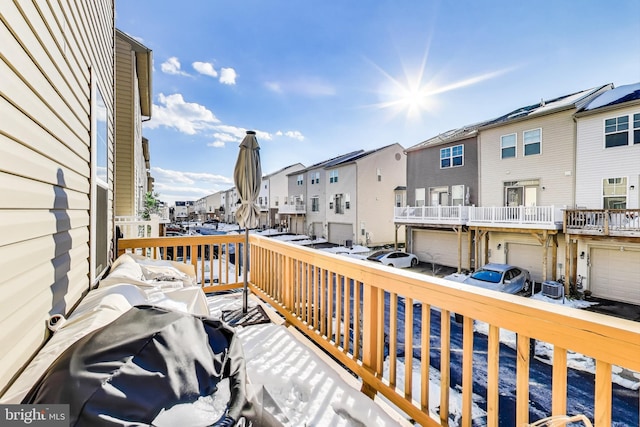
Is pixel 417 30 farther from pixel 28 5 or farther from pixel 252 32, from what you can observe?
pixel 28 5

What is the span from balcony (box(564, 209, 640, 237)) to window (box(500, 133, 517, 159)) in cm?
326

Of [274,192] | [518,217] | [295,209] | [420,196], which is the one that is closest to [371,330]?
[518,217]

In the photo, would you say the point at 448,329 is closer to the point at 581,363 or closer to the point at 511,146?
the point at 581,363

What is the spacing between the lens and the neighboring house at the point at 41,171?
110cm

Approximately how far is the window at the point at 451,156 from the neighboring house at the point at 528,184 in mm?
925

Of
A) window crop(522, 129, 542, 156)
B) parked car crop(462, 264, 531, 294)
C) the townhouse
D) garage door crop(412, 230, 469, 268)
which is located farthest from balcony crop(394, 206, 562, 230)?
the townhouse

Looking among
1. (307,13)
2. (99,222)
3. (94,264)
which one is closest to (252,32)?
(307,13)

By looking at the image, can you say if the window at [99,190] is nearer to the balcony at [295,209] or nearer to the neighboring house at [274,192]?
the balcony at [295,209]

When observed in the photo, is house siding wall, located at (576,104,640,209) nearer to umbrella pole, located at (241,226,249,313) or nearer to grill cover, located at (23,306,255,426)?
umbrella pole, located at (241,226,249,313)

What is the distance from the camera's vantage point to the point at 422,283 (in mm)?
1643

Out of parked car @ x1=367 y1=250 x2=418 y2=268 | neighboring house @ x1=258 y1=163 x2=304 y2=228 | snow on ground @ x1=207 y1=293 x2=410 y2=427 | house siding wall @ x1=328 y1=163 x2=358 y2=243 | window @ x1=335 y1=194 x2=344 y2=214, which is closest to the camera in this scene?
snow on ground @ x1=207 y1=293 x2=410 y2=427

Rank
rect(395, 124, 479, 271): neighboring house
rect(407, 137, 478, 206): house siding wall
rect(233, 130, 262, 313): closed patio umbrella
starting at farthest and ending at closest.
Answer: rect(407, 137, 478, 206): house siding wall < rect(395, 124, 479, 271): neighboring house < rect(233, 130, 262, 313): closed patio umbrella

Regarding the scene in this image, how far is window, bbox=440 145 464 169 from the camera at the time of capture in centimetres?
1289

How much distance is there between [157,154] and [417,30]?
20711 mm
